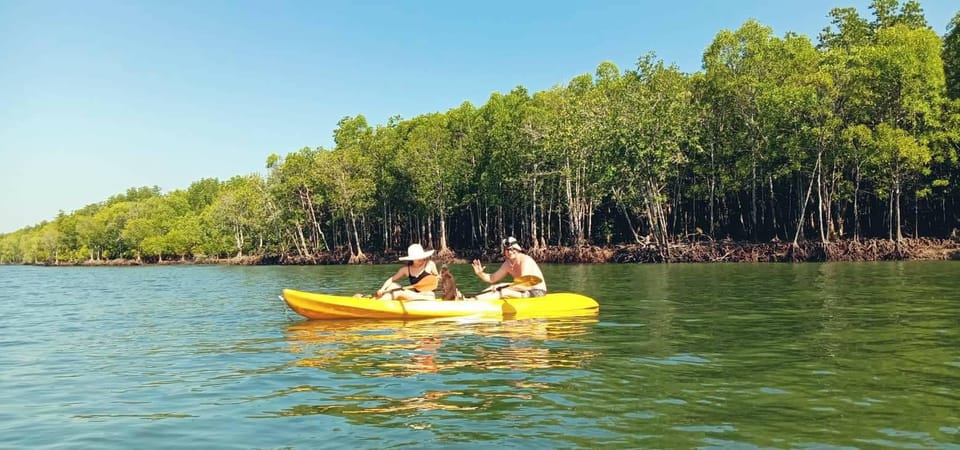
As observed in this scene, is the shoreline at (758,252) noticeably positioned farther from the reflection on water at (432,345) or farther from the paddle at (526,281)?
the reflection on water at (432,345)

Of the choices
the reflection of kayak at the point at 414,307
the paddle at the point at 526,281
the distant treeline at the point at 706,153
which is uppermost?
the distant treeline at the point at 706,153

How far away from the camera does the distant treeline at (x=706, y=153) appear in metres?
33.8

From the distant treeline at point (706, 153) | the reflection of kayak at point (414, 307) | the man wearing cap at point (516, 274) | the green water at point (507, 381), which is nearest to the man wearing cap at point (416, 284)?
the reflection of kayak at point (414, 307)

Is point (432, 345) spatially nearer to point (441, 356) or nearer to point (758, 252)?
point (441, 356)

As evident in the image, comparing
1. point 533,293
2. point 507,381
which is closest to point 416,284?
point 533,293

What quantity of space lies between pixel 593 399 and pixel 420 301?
692 cm

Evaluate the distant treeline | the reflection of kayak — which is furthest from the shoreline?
the reflection of kayak

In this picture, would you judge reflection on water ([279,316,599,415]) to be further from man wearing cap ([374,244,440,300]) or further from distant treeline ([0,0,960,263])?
distant treeline ([0,0,960,263])

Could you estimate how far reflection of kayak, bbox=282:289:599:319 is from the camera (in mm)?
13062

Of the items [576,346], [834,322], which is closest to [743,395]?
[576,346]

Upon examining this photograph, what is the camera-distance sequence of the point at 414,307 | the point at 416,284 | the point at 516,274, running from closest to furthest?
the point at 414,307 → the point at 416,284 → the point at 516,274

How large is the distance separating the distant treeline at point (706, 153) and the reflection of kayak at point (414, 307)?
25658mm

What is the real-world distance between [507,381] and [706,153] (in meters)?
36.2

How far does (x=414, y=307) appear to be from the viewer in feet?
42.8
